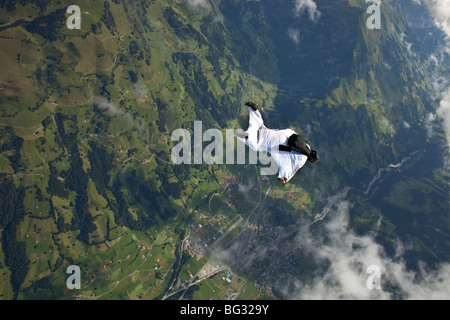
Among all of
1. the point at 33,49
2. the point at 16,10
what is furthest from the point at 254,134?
the point at 16,10

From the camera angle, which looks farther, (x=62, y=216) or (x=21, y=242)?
(x=62, y=216)

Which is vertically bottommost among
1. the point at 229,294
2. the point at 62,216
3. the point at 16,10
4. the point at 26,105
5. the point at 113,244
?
the point at 229,294

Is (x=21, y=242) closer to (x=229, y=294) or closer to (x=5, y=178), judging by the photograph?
(x=5, y=178)

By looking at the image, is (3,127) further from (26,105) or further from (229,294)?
(229,294)

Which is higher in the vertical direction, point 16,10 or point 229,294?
point 16,10

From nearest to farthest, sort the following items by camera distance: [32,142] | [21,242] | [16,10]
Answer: [21,242] → [32,142] → [16,10]
